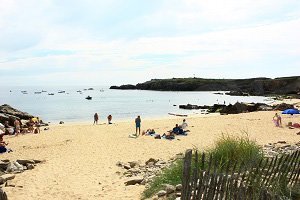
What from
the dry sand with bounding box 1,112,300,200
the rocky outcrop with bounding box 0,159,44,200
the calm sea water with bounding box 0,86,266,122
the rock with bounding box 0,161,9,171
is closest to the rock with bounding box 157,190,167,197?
the dry sand with bounding box 1,112,300,200

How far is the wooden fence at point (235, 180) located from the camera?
578cm

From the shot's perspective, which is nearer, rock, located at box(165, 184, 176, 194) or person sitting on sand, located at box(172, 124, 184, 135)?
rock, located at box(165, 184, 176, 194)

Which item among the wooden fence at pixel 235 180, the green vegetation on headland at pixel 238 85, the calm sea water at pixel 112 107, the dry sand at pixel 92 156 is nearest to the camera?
the wooden fence at pixel 235 180

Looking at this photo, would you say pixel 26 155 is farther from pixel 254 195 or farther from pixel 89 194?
pixel 254 195

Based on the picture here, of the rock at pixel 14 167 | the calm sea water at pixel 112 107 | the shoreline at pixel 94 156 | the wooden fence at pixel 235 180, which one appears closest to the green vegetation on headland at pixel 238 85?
the calm sea water at pixel 112 107

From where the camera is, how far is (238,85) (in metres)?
144

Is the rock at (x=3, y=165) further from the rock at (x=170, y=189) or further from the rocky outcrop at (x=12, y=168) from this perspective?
the rock at (x=170, y=189)

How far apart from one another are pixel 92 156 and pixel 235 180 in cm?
1309

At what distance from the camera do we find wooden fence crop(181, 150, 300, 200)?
228 inches

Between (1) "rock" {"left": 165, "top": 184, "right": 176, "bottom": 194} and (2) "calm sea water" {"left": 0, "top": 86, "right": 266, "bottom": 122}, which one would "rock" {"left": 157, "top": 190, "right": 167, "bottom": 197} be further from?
(2) "calm sea water" {"left": 0, "top": 86, "right": 266, "bottom": 122}

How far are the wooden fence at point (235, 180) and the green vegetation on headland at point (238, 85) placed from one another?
94834 millimetres

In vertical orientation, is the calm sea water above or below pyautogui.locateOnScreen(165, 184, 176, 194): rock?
below

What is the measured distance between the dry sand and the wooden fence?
376 centimetres

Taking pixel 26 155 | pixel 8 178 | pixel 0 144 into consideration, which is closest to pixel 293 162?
pixel 8 178
